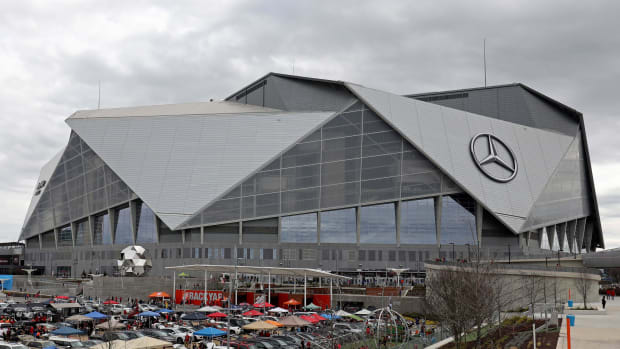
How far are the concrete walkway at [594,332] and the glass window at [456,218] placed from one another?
1537 inches

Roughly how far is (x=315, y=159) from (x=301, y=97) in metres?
12.2

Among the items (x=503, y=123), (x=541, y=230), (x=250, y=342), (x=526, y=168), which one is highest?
(x=503, y=123)

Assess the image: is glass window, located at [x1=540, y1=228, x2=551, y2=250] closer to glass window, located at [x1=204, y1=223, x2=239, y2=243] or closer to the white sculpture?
glass window, located at [x1=204, y1=223, x2=239, y2=243]

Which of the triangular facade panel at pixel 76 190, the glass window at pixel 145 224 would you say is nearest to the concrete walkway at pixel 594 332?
the glass window at pixel 145 224

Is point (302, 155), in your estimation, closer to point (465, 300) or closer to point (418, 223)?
point (418, 223)

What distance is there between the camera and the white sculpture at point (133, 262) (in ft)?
298

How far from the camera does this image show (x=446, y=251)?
91438mm

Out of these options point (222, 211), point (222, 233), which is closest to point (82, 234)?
point (222, 233)

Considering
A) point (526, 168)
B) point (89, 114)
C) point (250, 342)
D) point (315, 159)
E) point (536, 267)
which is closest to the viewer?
point (250, 342)

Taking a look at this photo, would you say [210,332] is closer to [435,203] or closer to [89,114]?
[435,203]

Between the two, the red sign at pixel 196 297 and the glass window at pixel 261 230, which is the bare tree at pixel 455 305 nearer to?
the red sign at pixel 196 297

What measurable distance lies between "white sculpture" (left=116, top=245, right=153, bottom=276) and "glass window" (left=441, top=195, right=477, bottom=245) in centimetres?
4283

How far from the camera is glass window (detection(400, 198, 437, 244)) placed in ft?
301

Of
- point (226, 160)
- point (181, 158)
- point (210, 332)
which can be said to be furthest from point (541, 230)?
point (210, 332)
